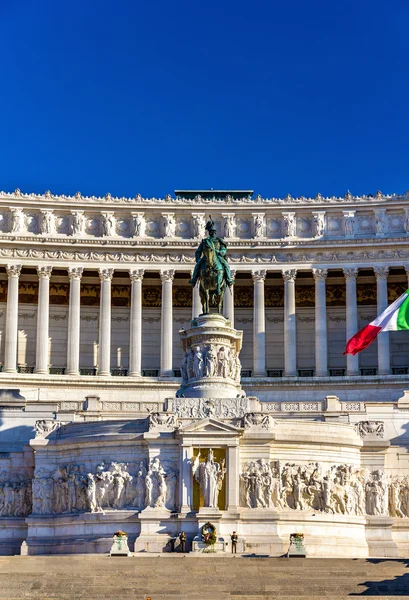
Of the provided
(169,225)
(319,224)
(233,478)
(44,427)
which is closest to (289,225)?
(319,224)

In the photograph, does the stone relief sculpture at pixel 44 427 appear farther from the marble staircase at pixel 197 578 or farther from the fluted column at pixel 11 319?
the fluted column at pixel 11 319

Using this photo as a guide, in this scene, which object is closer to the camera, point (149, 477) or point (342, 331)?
point (149, 477)

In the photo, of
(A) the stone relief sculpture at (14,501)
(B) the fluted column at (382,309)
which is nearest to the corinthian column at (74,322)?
(B) the fluted column at (382,309)

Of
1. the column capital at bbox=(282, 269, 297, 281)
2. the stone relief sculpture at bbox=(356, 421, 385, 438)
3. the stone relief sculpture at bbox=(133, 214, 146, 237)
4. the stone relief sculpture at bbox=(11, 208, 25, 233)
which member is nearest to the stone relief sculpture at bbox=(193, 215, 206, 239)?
the stone relief sculpture at bbox=(133, 214, 146, 237)

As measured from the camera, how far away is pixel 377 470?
187ft

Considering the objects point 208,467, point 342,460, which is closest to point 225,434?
point 208,467

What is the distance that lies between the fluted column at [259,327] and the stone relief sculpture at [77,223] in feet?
42.2

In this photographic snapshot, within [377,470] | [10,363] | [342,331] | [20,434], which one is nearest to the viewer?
[377,470]

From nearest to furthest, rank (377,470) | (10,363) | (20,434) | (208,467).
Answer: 1. (208,467)
2. (377,470)
3. (20,434)
4. (10,363)

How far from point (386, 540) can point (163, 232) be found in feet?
135

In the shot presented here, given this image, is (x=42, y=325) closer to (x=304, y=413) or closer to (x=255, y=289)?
(x=255, y=289)

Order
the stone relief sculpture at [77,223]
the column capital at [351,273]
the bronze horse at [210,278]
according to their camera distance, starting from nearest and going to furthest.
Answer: the bronze horse at [210,278], the column capital at [351,273], the stone relief sculpture at [77,223]

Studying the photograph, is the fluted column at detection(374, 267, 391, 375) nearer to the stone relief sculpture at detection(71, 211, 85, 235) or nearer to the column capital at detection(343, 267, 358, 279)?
the column capital at detection(343, 267, 358, 279)

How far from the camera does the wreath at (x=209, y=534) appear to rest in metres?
50.3
